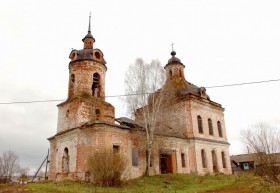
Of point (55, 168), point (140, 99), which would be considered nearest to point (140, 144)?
point (140, 99)

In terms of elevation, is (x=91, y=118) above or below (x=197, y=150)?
above

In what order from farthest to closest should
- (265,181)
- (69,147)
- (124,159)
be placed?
(69,147), (124,159), (265,181)

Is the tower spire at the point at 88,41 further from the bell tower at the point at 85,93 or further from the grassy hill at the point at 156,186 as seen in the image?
the grassy hill at the point at 156,186

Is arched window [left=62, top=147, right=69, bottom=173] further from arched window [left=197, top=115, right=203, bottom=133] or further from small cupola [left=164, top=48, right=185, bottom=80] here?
small cupola [left=164, top=48, right=185, bottom=80]

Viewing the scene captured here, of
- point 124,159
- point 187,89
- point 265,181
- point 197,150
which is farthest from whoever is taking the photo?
point 187,89

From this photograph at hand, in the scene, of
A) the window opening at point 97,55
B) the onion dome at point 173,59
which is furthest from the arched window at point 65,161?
the onion dome at point 173,59

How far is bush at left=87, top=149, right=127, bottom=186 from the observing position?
15023 millimetres

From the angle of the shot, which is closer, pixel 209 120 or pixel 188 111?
pixel 188 111

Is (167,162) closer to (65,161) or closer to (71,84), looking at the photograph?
(65,161)

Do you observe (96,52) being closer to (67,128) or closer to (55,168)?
(67,128)

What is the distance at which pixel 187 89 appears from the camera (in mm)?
29469

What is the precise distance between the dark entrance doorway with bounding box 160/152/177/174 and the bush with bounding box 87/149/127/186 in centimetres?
812

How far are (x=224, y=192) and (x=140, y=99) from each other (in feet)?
33.7

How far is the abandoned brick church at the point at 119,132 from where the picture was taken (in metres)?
18.6
